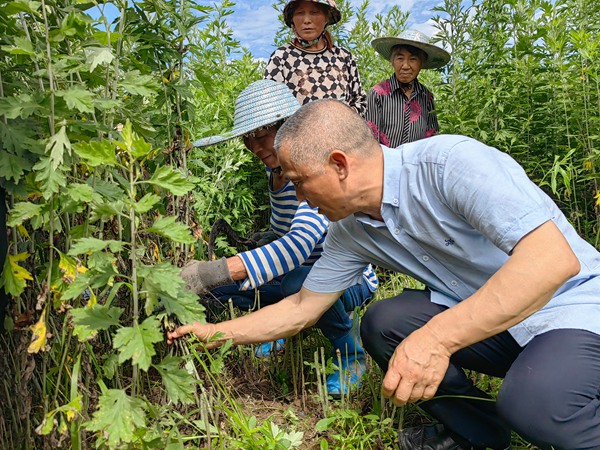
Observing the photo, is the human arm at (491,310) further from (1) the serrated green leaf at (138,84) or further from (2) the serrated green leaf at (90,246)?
(1) the serrated green leaf at (138,84)

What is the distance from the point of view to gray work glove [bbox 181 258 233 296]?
217 cm

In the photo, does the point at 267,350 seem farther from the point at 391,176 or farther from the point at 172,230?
the point at 172,230

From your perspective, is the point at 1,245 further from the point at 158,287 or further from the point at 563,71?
the point at 563,71

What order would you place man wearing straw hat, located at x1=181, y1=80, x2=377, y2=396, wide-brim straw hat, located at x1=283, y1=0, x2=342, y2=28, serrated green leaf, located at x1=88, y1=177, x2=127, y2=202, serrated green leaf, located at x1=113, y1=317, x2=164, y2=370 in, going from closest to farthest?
serrated green leaf, located at x1=113, y1=317, x2=164, y2=370 < serrated green leaf, located at x1=88, y1=177, x2=127, y2=202 < man wearing straw hat, located at x1=181, y1=80, x2=377, y2=396 < wide-brim straw hat, located at x1=283, y1=0, x2=342, y2=28

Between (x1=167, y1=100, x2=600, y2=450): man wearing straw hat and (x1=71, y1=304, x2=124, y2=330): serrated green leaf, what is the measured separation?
0.49 metres

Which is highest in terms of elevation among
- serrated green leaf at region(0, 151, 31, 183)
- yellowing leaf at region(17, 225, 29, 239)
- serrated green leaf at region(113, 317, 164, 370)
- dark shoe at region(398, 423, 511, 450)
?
serrated green leaf at region(0, 151, 31, 183)

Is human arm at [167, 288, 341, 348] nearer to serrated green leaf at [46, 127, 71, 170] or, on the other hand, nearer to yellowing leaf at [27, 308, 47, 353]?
yellowing leaf at [27, 308, 47, 353]

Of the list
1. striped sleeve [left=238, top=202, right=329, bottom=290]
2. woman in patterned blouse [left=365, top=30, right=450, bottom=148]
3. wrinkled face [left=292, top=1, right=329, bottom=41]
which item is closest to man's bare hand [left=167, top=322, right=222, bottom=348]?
striped sleeve [left=238, top=202, right=329, bottom=290]

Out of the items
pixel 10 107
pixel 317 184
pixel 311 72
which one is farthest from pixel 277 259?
pixel 311 72

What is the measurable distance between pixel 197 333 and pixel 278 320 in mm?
326

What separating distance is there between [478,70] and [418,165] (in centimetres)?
267

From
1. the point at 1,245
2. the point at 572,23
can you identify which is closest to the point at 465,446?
A: the point at 1,245

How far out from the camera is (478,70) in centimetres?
425

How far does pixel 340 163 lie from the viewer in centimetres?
184
